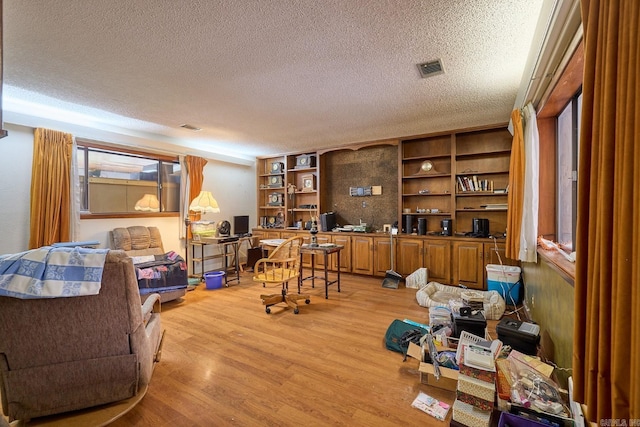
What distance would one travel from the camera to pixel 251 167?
249 inches

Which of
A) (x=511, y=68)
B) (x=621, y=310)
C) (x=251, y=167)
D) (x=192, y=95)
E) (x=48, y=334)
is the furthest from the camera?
(x=251, y=167)

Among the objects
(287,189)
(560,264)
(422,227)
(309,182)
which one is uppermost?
(309,182)

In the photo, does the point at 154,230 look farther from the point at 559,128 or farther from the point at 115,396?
the point at 559,128

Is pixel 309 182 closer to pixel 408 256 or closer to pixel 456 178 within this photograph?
pixel 408 256

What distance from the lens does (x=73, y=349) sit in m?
1.46

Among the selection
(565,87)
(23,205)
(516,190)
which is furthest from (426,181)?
(23,205)

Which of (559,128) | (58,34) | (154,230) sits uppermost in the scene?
(58,34)

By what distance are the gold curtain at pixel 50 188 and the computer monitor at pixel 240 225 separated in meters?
2.61

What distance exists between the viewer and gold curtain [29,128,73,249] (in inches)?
126

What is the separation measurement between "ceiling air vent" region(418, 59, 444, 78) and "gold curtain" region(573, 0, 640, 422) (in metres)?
1.36

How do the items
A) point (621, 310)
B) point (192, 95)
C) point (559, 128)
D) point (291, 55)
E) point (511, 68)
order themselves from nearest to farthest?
point (621, 310) < point (291, 55) < point (511, 68) < point (559, 128) < point (192, 95)

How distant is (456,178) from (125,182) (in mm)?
5338

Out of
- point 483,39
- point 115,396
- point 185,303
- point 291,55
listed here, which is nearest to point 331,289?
point 185,303

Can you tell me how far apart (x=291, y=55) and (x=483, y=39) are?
147cm
